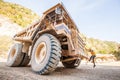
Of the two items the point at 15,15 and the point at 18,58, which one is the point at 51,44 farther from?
the point at 15,15

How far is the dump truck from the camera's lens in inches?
158

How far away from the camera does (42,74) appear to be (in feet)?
13.3

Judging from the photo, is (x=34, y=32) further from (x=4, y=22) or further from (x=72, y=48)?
(x=4, y=22)

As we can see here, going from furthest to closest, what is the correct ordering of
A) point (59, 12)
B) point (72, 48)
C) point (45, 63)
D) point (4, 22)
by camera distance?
point (4, 22)
point (59, 12)
point (72, 48)
point (45, 63)

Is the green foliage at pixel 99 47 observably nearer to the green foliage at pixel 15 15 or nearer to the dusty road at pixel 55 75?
the green foliage at pixel 15 15

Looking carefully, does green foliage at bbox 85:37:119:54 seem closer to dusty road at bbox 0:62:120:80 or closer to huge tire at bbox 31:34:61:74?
dusty road at bbox 0:62:120:80

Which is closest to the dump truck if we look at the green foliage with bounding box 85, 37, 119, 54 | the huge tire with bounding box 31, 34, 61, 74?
the huge tire with bounding box 31, 34, 61, 74

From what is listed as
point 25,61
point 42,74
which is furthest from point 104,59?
point 42,74

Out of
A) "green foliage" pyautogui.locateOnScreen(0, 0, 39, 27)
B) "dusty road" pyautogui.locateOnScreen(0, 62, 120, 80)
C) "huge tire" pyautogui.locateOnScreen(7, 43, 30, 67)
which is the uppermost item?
"green foliage" pyautogui.locateOnScreen(0, 0, 39, 27)

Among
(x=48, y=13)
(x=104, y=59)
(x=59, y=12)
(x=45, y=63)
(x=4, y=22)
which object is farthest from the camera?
(x=4, y=22)

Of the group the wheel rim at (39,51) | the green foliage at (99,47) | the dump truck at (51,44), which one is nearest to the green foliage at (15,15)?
the green foliage at (99,47)

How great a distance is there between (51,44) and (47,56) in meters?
0.38

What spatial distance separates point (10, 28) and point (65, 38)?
63.1 feet

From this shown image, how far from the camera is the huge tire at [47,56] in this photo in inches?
153
